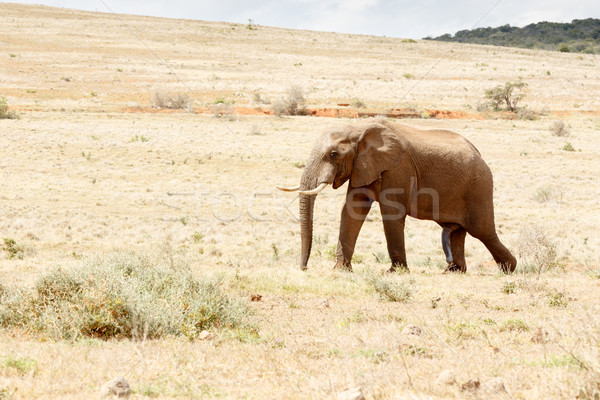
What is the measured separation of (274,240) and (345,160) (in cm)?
656

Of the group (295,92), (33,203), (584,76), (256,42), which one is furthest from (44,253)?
(256,42)

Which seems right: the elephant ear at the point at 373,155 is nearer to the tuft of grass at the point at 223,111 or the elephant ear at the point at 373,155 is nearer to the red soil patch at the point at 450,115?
the tuft of grass at the point at 223,111

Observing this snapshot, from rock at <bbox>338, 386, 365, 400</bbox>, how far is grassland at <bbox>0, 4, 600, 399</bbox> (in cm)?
20

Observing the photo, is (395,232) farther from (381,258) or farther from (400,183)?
(381,258)

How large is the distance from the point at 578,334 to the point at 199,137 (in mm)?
29263

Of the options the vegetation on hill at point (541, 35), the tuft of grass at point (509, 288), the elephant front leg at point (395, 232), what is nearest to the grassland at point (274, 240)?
the tuft of grass at point (509, 288)

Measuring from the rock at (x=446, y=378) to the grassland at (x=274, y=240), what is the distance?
53 mm

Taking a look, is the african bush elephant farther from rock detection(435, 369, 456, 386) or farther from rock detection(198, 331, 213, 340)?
rock detection(435, 369, 456, 386)

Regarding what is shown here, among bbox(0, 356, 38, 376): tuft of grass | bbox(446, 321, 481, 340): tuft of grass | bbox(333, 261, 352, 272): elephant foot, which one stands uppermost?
bbox(0, 356, 38, 376): tuft of grass

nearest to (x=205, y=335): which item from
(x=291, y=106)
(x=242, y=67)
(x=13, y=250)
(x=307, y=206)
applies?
(x=307, y=206)

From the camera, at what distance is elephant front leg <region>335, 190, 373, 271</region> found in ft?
35.1

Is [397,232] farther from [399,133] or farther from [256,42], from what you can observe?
[256,42]

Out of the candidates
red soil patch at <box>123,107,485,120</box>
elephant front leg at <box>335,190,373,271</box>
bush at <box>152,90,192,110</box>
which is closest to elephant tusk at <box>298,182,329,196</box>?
elephant front leg at <box>335,190,373,271</box>

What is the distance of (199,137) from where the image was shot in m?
32.6
